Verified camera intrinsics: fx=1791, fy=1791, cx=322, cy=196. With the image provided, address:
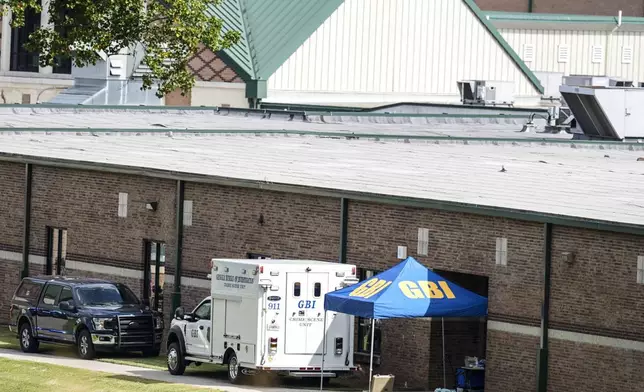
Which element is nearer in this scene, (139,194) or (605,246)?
(605,246)

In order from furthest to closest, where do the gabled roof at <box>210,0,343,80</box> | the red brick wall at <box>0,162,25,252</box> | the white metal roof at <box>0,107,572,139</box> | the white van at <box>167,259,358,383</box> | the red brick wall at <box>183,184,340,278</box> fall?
1. the gabled roof at <box>210,0,343,80</box>
2. the white metal roof at <box>0,107,572,139</box>
3. the red brick wall at <box>0,162,25,252</box>
4. the red brick wall at <box>183,184,340,278</box>
5. the white van at <box>167,259,358,383</box>

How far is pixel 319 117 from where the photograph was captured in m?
61.3

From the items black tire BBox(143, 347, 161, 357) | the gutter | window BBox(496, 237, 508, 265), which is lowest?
black tire BBox(143, 347, 161, 357)

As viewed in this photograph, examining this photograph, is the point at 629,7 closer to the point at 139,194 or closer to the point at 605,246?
the point at 139,194

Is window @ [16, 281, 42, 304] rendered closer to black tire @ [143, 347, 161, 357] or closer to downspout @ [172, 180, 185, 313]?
black tire @ [143, 347, 161, 357]

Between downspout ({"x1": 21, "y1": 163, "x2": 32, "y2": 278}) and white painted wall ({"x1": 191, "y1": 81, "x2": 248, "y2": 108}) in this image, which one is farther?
white painted wall ({"x1": 191, "y1": 81, "x2": 248, "y2": 108})

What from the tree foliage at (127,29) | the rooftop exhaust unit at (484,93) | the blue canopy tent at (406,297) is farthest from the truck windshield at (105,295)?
the rooftop exhaust unit at (484,93)

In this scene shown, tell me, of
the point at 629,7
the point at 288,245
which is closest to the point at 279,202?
the point at 288,245

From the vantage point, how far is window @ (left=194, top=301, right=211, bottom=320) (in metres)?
35.3

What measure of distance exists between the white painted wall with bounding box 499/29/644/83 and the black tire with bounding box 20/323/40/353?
5301 centimetres

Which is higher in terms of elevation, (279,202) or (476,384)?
→ (279,202)

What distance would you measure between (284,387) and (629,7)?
63.5 meters

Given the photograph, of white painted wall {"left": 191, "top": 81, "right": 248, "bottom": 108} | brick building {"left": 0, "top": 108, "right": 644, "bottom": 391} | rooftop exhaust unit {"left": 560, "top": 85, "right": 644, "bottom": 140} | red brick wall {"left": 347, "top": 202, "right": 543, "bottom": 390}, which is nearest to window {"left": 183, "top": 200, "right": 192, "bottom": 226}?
brick building {"left": 0, "top": 108, "right": 644, "bottom": 391}

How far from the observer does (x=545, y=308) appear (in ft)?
107
